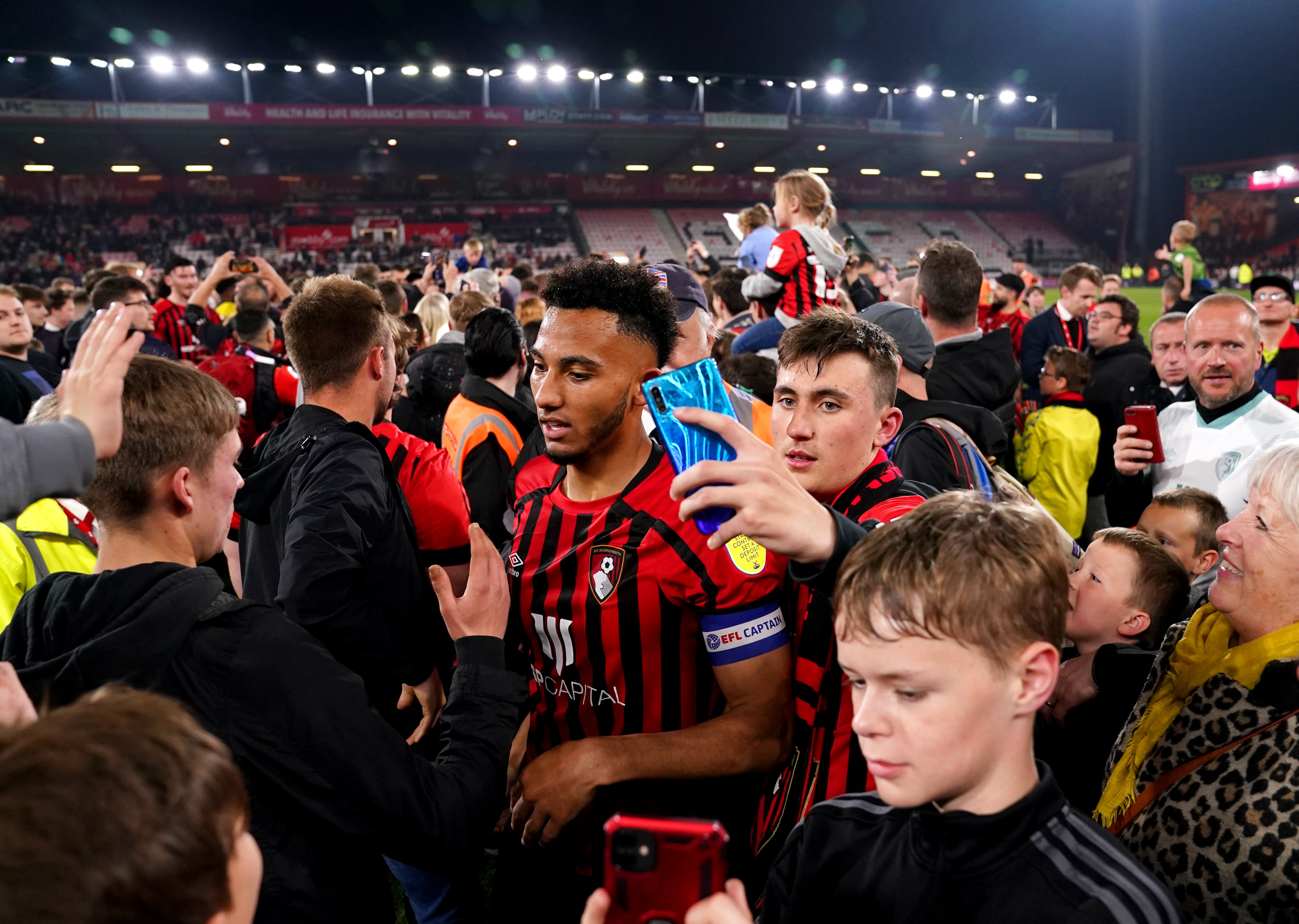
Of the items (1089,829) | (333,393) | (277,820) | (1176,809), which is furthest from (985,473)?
(277,820)

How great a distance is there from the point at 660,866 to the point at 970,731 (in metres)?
0.55

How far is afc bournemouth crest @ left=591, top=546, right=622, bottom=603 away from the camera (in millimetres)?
2031

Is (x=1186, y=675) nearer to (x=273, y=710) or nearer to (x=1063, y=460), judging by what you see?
(x=273, y=710)

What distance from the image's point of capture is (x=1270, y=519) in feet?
6.17

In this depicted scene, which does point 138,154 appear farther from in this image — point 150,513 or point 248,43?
point 150,513

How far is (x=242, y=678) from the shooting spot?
4.90 feet

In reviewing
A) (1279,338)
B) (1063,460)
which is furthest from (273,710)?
(1279,338)

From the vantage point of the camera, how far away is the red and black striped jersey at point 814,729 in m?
1.97

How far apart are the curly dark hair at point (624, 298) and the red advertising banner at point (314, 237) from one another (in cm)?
3514

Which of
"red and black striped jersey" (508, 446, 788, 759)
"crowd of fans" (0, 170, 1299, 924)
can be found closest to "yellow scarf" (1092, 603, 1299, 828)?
"crowd of fans" (0, 170, 1299, 924)

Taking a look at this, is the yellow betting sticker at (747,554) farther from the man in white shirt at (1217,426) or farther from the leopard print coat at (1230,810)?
the man in white shirt at (1217,426)

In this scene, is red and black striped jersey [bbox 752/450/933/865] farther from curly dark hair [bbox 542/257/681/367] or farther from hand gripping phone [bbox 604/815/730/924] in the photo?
hand gripping phone [bbox 604/815/730/924]

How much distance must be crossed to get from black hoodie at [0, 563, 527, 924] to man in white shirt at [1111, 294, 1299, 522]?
316cm

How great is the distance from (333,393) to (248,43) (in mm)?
40871
